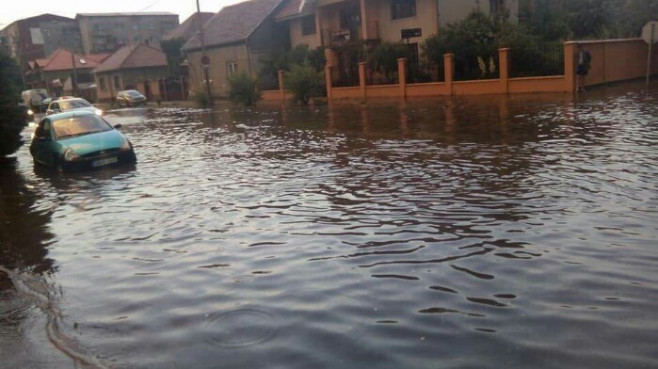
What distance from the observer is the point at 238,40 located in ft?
159

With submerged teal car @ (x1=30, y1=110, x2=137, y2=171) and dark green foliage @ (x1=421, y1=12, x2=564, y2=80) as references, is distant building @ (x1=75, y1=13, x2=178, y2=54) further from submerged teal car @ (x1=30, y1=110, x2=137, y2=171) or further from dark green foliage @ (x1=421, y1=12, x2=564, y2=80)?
submerged teal car @ (x1=30, y1=110, x2=137, y2=171)

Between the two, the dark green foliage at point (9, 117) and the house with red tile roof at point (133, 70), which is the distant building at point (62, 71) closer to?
the house with red tile roof at point (133, 70)

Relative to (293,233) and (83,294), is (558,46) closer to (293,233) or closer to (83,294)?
(293,233)

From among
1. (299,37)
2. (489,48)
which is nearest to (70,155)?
(489,48)

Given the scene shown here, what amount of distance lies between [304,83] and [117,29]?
256 ft

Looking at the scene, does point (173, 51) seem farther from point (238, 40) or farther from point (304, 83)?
point (304, 83)

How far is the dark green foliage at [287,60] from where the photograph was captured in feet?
135

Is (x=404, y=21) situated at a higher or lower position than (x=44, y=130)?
higher

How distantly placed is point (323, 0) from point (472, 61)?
16255 millimetres

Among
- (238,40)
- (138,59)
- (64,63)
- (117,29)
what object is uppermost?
(117,29)

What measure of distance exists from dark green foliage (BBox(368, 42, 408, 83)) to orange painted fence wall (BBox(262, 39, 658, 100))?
123 cm

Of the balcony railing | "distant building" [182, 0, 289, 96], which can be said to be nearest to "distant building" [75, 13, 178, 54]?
"distant building" [182, 0, 289, 96]

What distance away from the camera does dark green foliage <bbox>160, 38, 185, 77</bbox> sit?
63.8m

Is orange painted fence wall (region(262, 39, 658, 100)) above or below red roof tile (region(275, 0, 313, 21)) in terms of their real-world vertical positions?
below
